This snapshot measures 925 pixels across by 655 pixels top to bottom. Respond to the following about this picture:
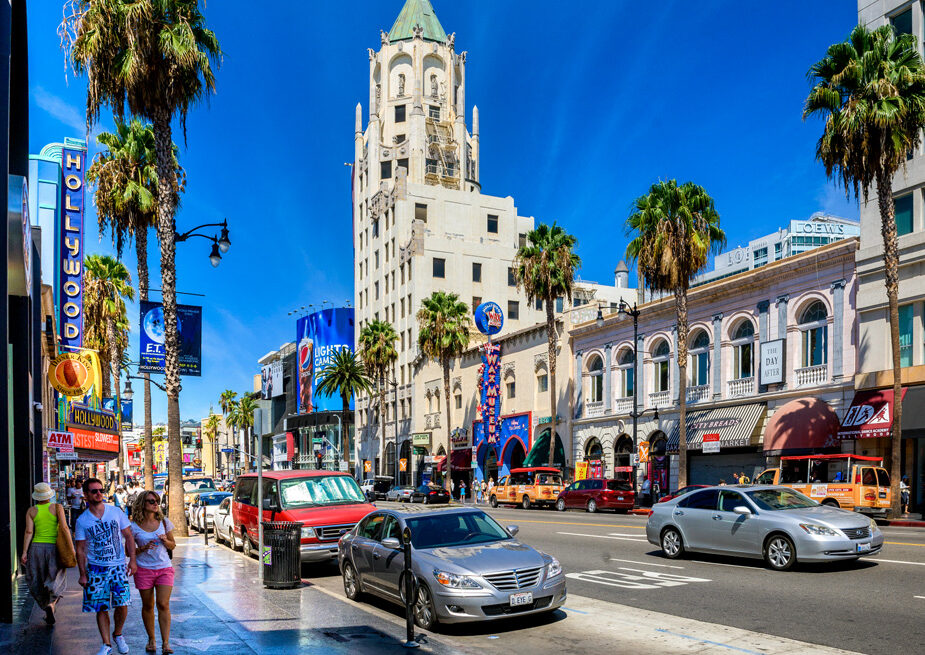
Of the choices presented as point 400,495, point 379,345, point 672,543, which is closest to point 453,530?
point 672,543

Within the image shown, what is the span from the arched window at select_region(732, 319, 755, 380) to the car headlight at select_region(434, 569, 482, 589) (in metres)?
30.6

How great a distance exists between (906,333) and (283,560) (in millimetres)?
26400

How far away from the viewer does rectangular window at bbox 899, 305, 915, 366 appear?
31391mm

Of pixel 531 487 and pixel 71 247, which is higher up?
pixel 71 247

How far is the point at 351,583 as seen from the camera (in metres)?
13.2

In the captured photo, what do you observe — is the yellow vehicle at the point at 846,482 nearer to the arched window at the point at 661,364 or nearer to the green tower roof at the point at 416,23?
the arched window at the point at 661,364

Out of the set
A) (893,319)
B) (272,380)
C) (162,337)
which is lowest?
(272,380)

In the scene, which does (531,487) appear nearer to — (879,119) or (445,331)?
(445,331)

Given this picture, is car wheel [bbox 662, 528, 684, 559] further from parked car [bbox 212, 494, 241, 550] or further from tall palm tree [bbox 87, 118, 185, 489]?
tall palm tree [bbox 87, 118, 185, 489]

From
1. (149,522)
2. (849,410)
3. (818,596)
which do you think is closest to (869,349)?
(849,410)

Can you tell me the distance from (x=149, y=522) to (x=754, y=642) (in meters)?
6.66

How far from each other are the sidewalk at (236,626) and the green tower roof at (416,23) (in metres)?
88.8

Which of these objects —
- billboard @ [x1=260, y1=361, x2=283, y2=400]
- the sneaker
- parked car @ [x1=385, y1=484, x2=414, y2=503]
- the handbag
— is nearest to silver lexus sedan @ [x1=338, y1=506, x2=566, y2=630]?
the sneaker

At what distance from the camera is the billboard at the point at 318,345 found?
4119 inches
